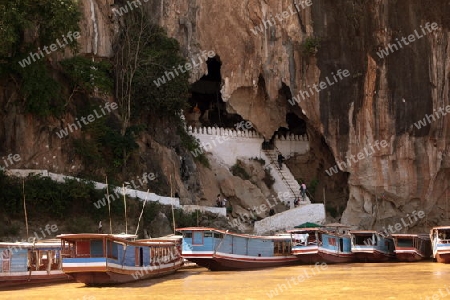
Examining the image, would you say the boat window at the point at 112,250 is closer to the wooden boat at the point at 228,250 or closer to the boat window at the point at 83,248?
the boat window at the point at 83,248

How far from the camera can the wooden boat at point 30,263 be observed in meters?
19.2

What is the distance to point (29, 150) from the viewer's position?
2766 cm

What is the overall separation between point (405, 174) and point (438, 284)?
17.7 metres

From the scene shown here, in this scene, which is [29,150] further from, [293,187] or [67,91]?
[293,187]

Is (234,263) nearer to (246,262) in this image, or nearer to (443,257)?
(246,262)

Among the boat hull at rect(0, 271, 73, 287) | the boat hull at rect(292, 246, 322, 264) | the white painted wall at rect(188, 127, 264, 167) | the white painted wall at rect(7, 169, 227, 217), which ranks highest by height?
the white painted wall at rect(188, 127, 264, 167)

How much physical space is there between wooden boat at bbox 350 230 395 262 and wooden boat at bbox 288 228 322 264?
2625 mm

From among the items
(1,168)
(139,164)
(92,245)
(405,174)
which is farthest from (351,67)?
(92,245)

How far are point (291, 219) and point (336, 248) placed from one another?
4846 mm

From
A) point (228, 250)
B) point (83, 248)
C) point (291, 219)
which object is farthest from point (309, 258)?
point (83, 248)

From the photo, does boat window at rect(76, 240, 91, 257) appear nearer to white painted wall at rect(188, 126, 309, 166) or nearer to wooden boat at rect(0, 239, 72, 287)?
wooden boat at rect(0, 239, 72, 287)

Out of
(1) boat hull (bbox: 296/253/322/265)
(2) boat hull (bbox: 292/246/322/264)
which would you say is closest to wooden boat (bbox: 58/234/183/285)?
(2) boat hull (bbox: 292/246/322/264)

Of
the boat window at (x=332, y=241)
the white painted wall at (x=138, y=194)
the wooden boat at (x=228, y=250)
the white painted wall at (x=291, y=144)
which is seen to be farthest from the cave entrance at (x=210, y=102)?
the wooden boat at (x=228, y=250)

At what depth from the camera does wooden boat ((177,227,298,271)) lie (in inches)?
912
